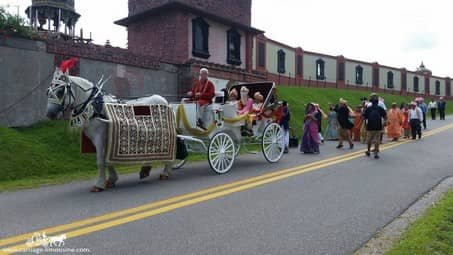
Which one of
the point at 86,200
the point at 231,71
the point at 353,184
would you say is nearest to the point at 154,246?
the point at 86,200

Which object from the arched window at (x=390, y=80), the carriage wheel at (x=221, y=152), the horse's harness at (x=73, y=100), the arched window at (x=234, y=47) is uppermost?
the arched window at (x=390, y=80)

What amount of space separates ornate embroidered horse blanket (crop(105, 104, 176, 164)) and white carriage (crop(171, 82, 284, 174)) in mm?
665

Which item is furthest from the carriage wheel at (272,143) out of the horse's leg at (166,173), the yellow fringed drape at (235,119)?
the horse's leg at (166,173)

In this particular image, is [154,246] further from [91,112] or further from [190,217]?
[91,112]

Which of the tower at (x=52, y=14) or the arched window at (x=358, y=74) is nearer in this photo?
the tower at (x=52, y=14)

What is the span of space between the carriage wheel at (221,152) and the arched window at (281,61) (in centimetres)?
3046

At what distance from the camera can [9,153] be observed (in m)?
10.8

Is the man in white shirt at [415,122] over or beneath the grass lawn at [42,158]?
over

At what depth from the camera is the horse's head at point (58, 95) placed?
786 cm

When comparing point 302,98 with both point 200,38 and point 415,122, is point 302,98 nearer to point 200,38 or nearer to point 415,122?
point 415,122

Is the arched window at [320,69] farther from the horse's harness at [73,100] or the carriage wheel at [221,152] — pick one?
the horse's harness at [73,100]

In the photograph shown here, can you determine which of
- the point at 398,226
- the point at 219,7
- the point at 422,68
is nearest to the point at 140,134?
the point at 398,226

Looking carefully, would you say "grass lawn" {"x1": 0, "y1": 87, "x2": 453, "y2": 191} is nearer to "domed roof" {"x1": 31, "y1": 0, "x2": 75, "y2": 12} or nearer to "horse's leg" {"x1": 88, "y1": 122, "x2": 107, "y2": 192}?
"horse's leg" {"x1": 88, "y1": 122, "x2": 107, "y2": 192}

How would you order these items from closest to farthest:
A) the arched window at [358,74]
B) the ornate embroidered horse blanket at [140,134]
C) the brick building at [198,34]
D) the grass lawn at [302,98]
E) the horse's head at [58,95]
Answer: the horse's head at [58,95], the ornate embroidered horse blanket at [140,134], the brick building at [198,34], the grass lawn at [302,98], the arched window at [358,74]
